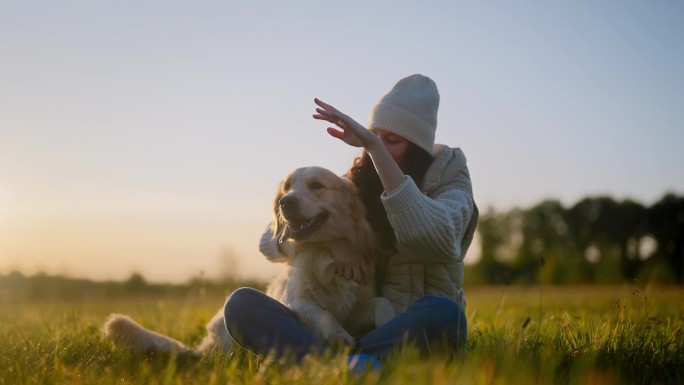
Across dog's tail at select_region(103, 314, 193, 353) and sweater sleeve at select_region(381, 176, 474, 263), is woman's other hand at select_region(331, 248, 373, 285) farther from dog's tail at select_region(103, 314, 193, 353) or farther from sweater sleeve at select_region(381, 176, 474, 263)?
dog's tail at select_region(103, 314, 193, 353)

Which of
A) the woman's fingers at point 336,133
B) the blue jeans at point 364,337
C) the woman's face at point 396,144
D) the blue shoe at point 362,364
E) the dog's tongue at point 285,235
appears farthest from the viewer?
the woman's face at point 396,144

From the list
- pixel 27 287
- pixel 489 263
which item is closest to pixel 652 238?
pixel 489 263

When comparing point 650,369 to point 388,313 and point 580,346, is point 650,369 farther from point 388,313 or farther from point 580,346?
point 388,313

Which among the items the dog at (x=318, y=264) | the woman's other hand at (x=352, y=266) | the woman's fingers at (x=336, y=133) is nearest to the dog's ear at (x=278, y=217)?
the dog at (x=318, y=264)

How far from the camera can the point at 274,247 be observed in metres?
4.07

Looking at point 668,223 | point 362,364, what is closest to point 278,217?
point 362,364

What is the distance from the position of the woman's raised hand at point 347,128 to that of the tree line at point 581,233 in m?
21.3

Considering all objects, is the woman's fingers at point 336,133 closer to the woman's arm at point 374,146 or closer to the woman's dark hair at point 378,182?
the woman's arm at point 374,146

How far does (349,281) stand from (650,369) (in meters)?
1.58

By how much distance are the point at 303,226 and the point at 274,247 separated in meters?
0.37

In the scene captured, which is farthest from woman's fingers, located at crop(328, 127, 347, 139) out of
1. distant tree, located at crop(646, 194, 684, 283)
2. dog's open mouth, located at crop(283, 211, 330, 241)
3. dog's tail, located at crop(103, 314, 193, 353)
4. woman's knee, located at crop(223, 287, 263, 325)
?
distant tree, located at crop(646, 194, 684, 283)

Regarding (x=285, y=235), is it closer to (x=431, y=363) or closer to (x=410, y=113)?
(x=410, y=113)

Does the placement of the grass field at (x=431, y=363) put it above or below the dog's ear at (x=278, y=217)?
below

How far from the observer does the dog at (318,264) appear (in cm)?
368
